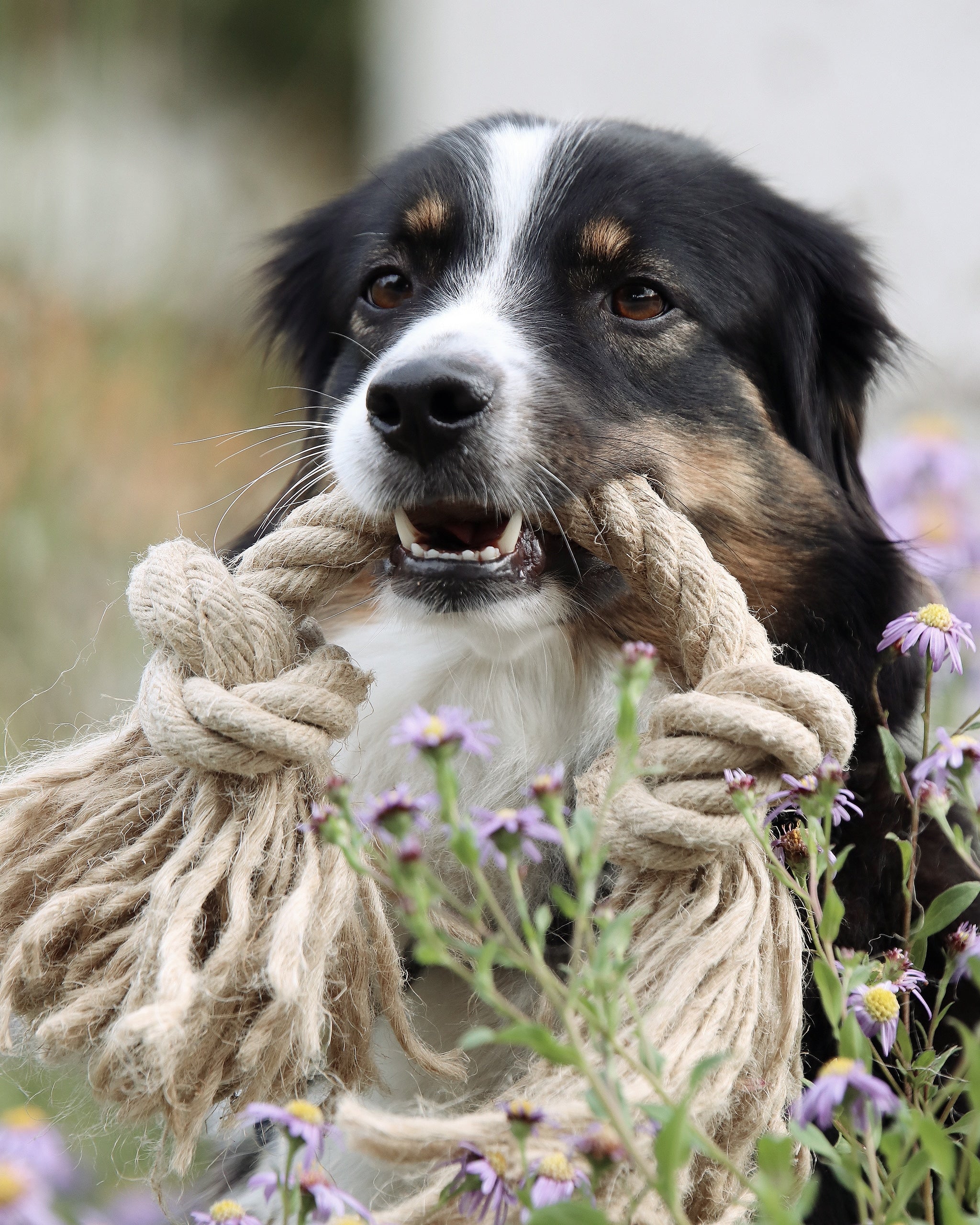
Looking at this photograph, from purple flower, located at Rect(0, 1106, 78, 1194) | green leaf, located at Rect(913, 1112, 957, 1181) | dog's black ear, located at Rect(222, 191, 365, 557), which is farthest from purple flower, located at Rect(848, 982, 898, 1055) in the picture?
dog's black ear, located at Rect(222, 191, 365, 557)

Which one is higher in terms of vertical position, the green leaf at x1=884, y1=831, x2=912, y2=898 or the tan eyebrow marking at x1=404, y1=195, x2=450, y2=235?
the tan eyebrow marking at x1=404, y1=195, x2=450, y2=235

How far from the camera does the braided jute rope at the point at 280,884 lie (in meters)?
1.11

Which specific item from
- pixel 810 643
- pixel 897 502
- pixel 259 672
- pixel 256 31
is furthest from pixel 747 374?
pixel 256 31

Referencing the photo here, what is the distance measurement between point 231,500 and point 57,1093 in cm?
252

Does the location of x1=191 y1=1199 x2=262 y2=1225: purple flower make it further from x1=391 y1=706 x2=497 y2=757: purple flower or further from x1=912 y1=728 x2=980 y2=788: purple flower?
x1=912 y1=728 x2=980 y2=788: purple flower

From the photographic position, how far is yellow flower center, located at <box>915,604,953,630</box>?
4.19ft

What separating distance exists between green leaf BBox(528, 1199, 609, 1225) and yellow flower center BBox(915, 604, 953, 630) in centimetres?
74

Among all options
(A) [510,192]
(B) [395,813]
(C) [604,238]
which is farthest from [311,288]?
(B) [395,813]

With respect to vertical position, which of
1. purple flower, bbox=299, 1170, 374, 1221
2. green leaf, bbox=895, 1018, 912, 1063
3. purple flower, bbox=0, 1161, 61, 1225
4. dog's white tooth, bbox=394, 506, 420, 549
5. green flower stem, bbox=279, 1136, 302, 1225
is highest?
dog's white tooth, bbox=394, 506, 420, 549

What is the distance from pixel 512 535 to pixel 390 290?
66cm

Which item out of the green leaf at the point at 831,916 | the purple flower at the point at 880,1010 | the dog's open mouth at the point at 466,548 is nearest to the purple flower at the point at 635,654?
the green leaf at the point at 831,916

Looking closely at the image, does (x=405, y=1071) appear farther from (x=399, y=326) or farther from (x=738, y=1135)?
(x=399, y=326)

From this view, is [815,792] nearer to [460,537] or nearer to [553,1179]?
[553,1179]

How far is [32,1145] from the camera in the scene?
152 cm
